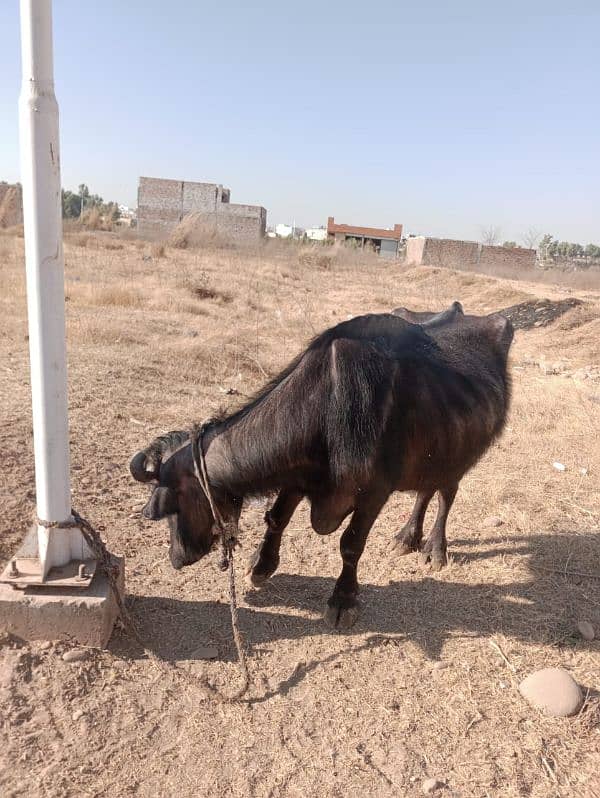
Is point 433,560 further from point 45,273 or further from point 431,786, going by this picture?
point 45,273

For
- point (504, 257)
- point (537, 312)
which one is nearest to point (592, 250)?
point (504, 257)

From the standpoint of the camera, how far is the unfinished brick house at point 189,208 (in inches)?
1534

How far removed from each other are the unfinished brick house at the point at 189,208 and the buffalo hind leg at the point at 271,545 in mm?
36338

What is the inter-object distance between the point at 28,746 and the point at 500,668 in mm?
2107

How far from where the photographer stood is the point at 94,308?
10.7 m

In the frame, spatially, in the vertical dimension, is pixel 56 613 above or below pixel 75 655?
above

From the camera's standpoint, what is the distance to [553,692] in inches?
107

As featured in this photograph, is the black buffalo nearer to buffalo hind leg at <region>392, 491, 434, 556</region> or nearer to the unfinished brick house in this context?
buffalo hind leg at <region>392, 491, 434, 556</region>

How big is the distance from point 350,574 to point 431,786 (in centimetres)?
109

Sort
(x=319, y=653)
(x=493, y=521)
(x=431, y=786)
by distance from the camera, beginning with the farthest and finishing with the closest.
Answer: (x=493, y=521) → (x=319, y=653) → (x=431, y=786)

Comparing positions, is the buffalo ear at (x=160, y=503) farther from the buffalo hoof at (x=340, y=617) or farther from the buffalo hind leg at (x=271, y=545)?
the buffalo hoof at (x=340, y=617)

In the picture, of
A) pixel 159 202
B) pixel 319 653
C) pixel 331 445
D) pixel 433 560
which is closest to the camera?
pixel 331 445

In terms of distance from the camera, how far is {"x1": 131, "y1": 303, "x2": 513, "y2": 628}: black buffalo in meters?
2.78

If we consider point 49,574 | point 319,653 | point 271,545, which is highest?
point 49,574
